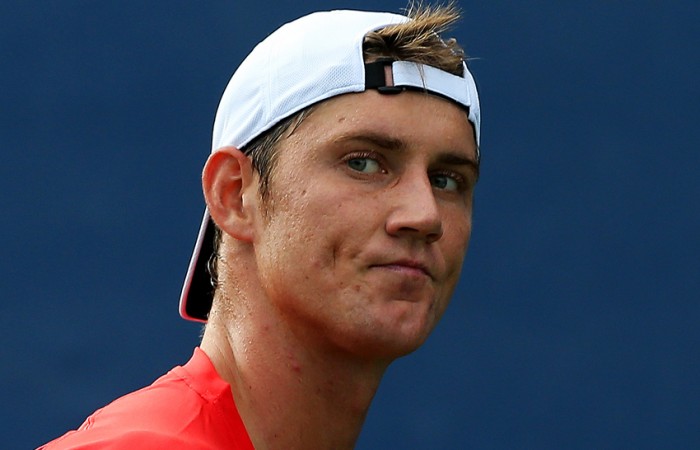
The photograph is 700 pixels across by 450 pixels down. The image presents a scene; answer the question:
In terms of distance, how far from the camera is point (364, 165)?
1.71 m

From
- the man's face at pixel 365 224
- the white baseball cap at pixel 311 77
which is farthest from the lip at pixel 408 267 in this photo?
the white baseball cap at pixel 311 77

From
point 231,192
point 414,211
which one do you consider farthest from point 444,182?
point 231,192

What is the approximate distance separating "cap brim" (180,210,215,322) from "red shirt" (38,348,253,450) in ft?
0.69

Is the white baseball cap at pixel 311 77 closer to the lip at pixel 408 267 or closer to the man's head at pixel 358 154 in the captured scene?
the man's head at pixel 358 154

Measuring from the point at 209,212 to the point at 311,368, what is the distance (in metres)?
0.26

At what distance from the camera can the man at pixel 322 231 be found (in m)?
1.68

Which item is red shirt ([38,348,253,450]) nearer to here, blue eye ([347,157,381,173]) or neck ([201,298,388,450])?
neck ([201,298,388,450])

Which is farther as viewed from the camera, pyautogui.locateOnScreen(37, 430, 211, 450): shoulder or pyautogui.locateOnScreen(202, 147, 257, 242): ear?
pyautogui.locateOnScreen(202, 147, 257, 242): ear

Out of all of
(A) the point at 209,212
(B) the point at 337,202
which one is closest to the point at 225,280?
Result: (A) the point at 209,212

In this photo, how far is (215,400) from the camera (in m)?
1.70

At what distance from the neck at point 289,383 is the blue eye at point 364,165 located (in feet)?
0.71

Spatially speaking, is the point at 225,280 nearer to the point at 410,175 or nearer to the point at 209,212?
the point at 209,212

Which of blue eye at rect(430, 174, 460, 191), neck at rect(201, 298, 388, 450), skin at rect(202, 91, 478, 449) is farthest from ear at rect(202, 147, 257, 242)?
blue eye at rect(430, 174, 460, 191)

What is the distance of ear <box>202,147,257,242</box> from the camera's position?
179 centimetres
